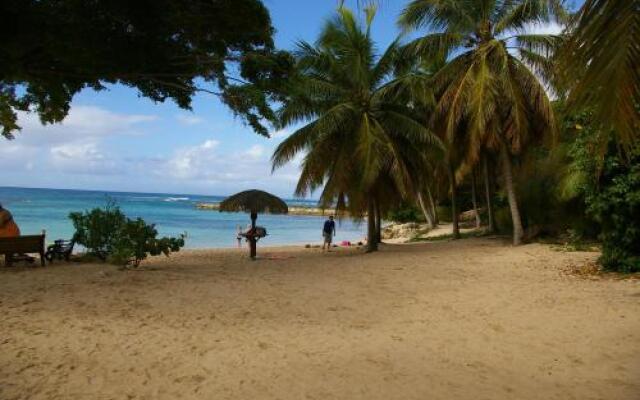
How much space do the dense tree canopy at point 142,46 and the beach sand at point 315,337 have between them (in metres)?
2.78

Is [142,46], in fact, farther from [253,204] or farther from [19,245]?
[253,204]

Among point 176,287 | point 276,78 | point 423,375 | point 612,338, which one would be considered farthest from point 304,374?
point 176,287

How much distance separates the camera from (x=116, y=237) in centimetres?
1138

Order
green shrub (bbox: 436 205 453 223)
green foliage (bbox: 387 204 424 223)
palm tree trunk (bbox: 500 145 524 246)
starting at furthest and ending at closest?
green foliage (bbox: 387 204 424 223) → green shrub (bbox: 436 205 453 223) → palm tree trunk (bbox: 500 145 524 246)

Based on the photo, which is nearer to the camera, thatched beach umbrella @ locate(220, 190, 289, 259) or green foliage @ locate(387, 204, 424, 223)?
thatched beach umbrella @ locate(220, 190, 289, 259)

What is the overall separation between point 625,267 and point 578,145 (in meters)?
2.45

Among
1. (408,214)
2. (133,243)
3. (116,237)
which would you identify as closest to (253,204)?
(116,237)

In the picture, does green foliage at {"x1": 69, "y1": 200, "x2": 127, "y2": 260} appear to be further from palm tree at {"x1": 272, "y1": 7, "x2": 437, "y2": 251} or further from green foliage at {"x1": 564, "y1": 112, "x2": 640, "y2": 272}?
green foliage at {"x1": 564, "y1": 112, "x2": 640, "y2": 272}

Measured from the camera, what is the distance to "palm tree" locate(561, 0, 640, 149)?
2.71 m

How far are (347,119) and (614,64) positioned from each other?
12.8 metres

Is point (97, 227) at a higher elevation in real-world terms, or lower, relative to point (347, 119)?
lower

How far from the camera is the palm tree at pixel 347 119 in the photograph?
1505 centimetres

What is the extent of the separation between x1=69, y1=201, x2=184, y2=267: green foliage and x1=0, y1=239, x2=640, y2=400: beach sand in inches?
38.9

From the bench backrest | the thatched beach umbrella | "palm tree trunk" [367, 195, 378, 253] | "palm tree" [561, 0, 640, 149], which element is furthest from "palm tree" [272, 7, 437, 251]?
"palm tree" [561, 0, 640, 149]
